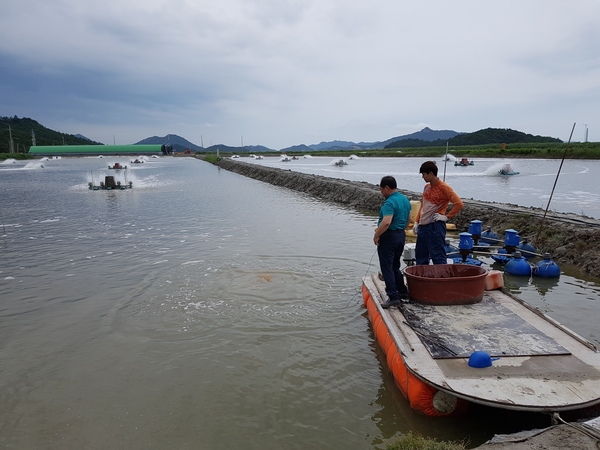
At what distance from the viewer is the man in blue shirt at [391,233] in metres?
6.04

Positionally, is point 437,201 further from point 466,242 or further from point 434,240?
point 466,242

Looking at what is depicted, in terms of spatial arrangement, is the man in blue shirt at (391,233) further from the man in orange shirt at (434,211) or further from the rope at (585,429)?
the rope at (585,429)

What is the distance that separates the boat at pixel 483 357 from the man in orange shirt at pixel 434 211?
1049mm

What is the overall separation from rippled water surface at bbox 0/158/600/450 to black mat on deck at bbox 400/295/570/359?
29.1 inches

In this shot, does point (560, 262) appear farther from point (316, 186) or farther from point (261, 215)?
point (316, 186)

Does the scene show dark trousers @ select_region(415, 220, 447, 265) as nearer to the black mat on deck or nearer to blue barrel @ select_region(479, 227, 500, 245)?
the black mat on deck

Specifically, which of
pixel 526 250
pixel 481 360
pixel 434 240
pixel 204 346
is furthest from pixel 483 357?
pixel 526 250

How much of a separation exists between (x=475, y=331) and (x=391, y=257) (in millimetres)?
1545

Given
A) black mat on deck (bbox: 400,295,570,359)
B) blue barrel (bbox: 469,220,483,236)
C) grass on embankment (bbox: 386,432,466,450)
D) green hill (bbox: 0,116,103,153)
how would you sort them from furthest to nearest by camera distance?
green hill (bbox: 0,116,103,153) < blue barrel (bbox: 469,220,483,236) < black mat on deck (bbox: 400,295,570,359) < grass on embankment (bbox: 386,432,466,450)

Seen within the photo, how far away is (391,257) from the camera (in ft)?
20.8

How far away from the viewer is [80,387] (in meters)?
5.49

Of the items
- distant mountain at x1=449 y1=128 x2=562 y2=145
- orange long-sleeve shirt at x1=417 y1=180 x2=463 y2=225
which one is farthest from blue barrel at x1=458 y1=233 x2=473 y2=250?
distant mountain at x1=449 y1=128 x2=562 y2=145

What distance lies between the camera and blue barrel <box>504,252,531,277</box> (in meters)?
9.40

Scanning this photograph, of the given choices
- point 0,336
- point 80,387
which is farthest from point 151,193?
point 80,387
